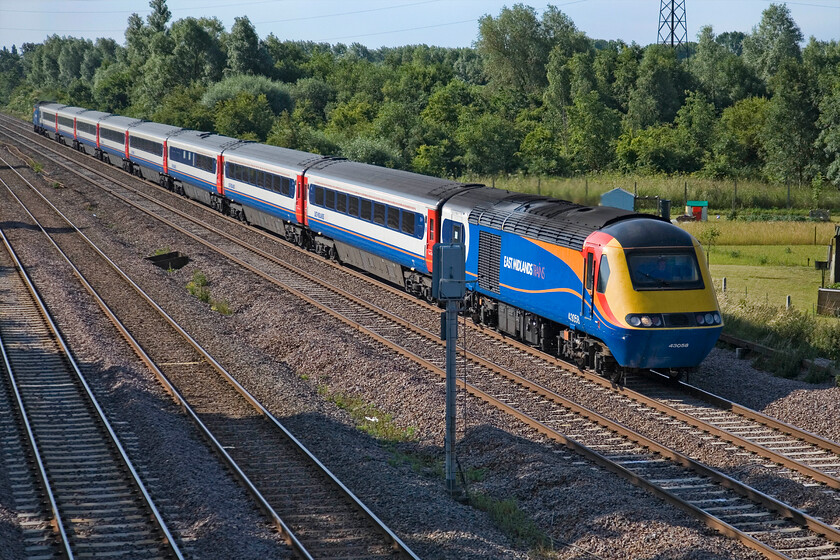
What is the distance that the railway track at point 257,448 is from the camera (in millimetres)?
11773

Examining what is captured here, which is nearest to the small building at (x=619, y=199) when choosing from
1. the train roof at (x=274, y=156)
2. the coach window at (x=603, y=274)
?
the train roof at (x=274, y=156)

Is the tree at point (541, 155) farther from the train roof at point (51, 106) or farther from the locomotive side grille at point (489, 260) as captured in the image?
the train roof at point (51, 106)

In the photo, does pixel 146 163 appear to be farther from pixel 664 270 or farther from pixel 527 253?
pixel 664 270

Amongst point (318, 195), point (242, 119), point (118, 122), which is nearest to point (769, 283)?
point (318, 195)

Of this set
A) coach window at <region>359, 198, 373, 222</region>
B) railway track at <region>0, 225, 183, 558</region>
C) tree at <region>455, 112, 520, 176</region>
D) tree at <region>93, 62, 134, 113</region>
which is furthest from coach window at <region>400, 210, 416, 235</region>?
tree at <region>93, 62, 134, 113</region>

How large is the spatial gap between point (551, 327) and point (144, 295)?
40.1 ft

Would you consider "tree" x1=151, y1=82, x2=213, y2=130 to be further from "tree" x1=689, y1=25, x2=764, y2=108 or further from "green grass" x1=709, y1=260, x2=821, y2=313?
"green grass" x1=709, y1=260, x2=821, y2=313

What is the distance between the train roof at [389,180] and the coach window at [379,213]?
1.43 feet

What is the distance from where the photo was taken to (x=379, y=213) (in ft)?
89.2

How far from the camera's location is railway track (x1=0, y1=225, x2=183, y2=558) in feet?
38.2

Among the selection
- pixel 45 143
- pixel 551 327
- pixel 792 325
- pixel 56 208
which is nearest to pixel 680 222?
pixel 792 325

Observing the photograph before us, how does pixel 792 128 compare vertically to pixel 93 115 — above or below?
below

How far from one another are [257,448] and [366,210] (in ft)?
45.0

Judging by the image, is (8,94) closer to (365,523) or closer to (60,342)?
(60,342)
